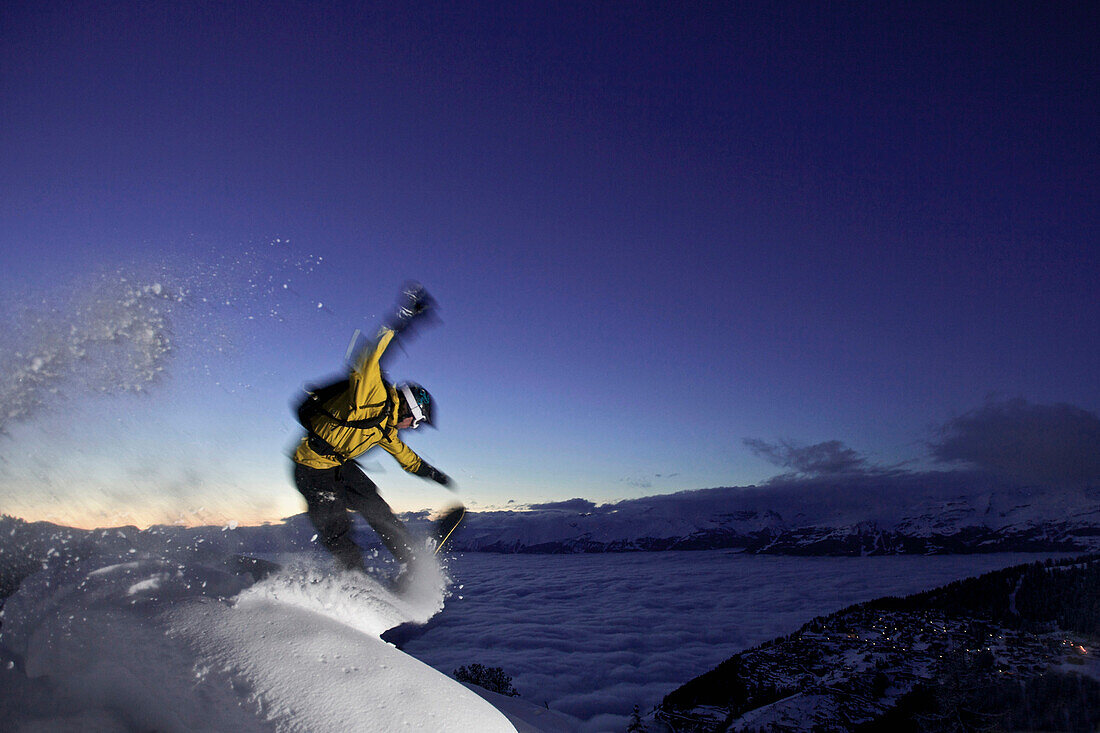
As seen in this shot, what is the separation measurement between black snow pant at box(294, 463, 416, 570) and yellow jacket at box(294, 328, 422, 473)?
0.22 metres

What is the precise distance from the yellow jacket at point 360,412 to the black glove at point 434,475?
0.78m

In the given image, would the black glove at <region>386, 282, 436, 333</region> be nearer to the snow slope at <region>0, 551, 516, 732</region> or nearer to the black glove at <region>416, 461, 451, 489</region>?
the black glove at <region>416, 461, 451, 489</region>

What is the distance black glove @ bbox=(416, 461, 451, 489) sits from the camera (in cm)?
709

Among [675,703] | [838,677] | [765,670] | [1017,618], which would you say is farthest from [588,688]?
[1017,618]

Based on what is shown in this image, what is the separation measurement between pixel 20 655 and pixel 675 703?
8103cm

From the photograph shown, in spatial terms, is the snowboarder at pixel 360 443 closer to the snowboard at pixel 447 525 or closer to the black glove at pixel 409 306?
the black glove at pixel 409 306

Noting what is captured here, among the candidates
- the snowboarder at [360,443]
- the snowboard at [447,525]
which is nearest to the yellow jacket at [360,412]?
the snowboarder at [360,443]

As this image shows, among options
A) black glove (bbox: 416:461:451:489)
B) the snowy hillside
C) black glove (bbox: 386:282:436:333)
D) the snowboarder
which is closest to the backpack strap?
the snowboarder

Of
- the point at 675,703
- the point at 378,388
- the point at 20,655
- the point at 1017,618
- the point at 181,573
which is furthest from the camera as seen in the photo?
the point at 1017,618

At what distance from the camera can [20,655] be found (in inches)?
130

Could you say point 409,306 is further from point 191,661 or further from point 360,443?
point 191,661

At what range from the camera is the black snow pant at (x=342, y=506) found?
6238 mm

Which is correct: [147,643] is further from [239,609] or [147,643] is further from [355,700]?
[355,700]

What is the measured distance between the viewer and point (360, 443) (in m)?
6.09
